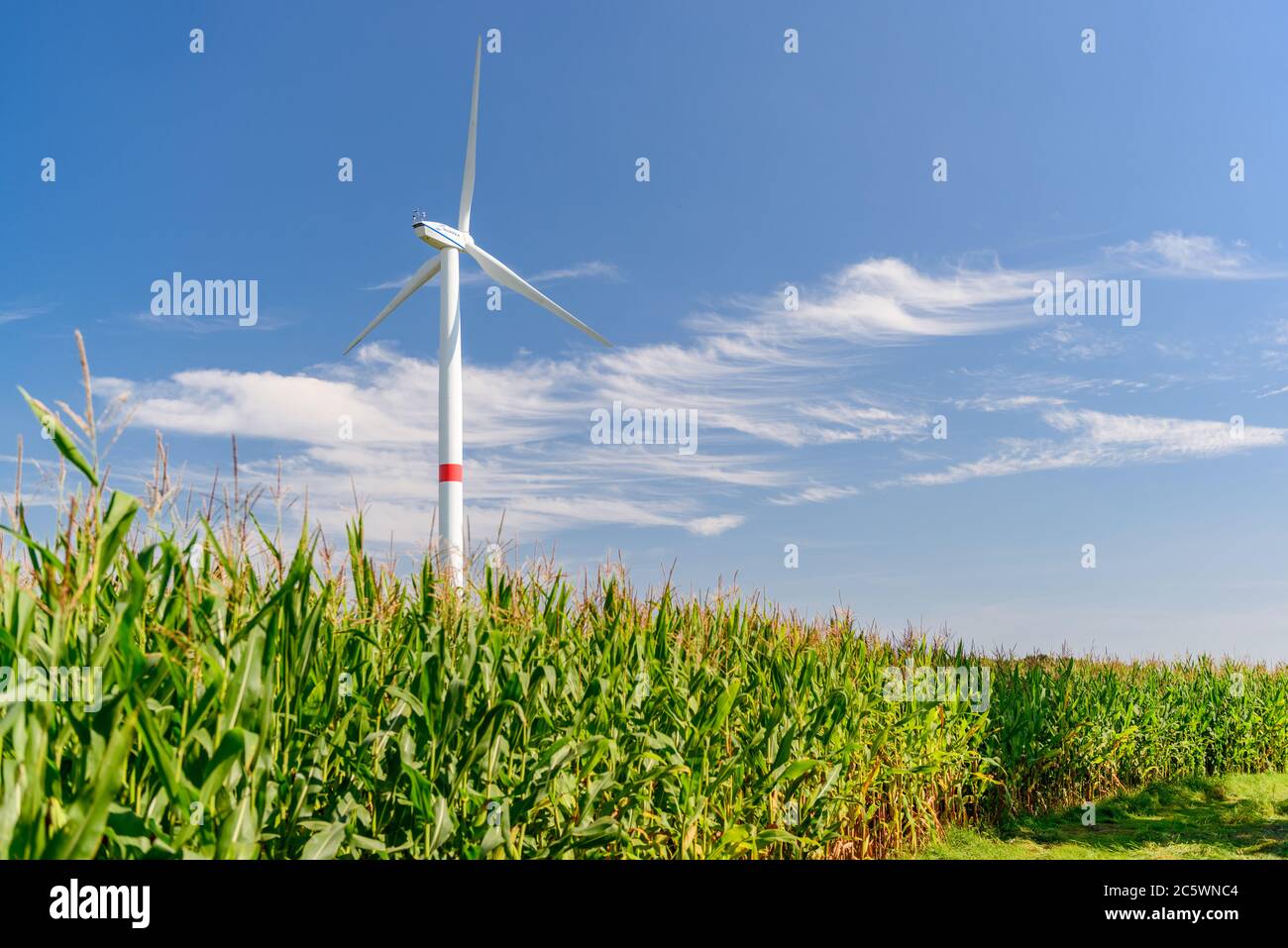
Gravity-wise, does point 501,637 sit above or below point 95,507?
below

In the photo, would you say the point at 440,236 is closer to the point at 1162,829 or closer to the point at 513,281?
the point at 513,281

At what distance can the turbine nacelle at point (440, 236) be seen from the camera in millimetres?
26688

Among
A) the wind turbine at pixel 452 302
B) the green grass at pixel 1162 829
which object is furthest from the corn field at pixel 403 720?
the wind turbine at pixel 452 302

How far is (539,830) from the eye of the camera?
550cm

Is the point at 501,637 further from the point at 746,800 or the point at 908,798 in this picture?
the point at 908,798

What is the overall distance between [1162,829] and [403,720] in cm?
1314

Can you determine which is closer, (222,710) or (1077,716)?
(222,710)

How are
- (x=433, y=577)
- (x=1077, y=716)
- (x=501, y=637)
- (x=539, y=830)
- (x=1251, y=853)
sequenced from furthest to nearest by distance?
(x=1077, y=716) → (x=1251, y=853) → (x=433, y=577) → (x=501, y=637) → (x=539, y=830)

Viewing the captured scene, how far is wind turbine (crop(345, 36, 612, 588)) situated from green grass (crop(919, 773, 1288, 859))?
1701 centimetres

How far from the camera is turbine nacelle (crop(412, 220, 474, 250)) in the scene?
2669 cm

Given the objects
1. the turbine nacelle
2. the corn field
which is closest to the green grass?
the corn field

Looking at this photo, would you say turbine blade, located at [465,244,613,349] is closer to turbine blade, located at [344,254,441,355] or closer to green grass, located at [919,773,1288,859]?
turbine blade, located at [344,254,441,355]
